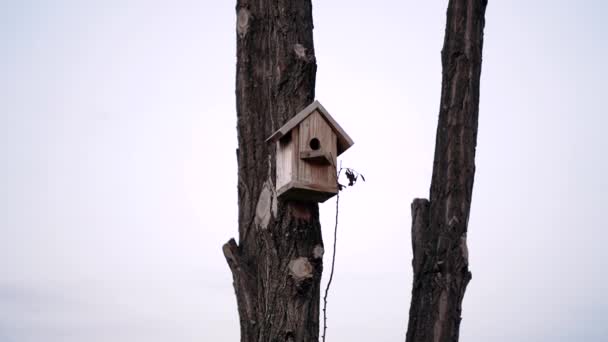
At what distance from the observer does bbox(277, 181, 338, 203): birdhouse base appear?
172 inches

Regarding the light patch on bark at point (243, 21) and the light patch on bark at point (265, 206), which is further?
the light patch on bark at point (243, 21)

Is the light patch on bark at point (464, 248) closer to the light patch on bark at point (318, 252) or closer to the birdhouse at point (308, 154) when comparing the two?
the birdhouse at point (308, 154)

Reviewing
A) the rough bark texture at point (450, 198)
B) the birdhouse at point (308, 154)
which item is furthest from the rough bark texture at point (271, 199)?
the rough bark texture at point (450, 198)

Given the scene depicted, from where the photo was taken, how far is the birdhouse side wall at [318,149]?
14.6 feet

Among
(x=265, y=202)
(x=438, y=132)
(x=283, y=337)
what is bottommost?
(x=283, y=337)

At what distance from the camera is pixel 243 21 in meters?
4.91

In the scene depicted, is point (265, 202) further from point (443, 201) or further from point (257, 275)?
point (443, 201)

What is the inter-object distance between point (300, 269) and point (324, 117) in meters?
0.91

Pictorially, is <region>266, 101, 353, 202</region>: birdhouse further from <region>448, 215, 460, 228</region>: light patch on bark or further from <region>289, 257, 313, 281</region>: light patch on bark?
<region>448, 215, 460, 228</region>: light patch on bark

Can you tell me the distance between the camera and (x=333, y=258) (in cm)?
450

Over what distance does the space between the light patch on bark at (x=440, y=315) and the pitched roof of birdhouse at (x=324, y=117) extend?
202 centimetres

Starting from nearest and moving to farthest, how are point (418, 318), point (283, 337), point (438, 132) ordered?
point (283, 337)
point (418, 318)
point (438, 132)

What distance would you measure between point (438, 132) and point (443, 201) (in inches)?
25.3

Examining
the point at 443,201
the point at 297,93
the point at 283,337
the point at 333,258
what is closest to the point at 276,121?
the point at 297,93
